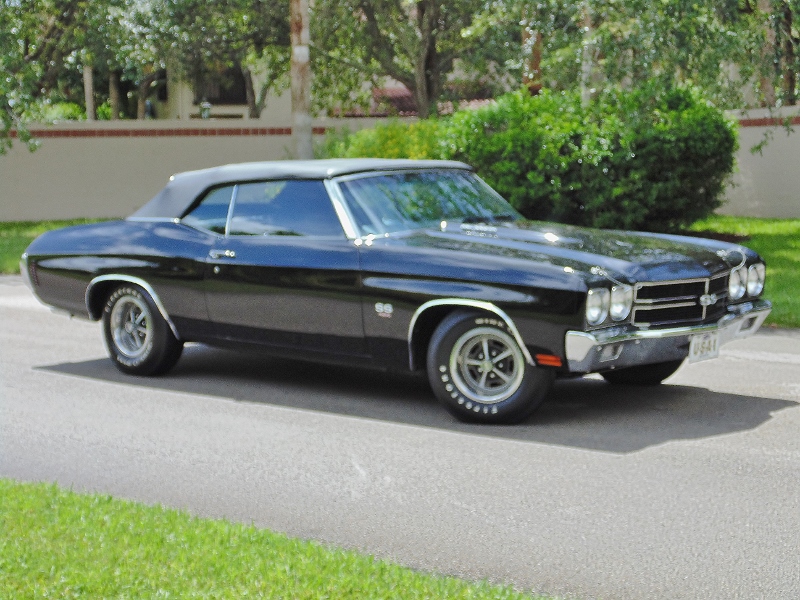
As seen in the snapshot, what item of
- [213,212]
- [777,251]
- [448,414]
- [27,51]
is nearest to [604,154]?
[777,251]

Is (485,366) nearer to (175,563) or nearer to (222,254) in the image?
(222,254)

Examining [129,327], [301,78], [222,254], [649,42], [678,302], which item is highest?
[649,42]

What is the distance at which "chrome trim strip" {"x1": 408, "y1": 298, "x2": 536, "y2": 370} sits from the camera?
6957 mm

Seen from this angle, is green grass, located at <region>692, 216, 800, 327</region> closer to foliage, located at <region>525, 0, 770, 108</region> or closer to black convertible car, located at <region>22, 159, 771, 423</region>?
foliage, located at <region>525, 0, 770, 108</region>

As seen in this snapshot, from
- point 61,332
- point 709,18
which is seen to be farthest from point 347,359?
point 709,18

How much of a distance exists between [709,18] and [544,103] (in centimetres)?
254

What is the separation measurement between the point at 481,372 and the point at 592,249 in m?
0.96

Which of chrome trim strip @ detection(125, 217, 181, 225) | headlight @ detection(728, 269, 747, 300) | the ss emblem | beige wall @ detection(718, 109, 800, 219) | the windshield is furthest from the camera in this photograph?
beige wall @ detection(718, 109, 800, 219)

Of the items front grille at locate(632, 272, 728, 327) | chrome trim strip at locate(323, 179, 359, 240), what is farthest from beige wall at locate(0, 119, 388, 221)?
front grille at locate(632, 272, 728, 327)

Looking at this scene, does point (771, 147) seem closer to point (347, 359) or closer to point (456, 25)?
point (456, 25)

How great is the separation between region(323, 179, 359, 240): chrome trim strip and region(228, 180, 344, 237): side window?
0.03m

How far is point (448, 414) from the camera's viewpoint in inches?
301

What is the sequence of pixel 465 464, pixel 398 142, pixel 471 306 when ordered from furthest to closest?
1. pixel 398 142
2. pixel 471 306
3. pixel 465 464

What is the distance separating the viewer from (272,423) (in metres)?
7.50
